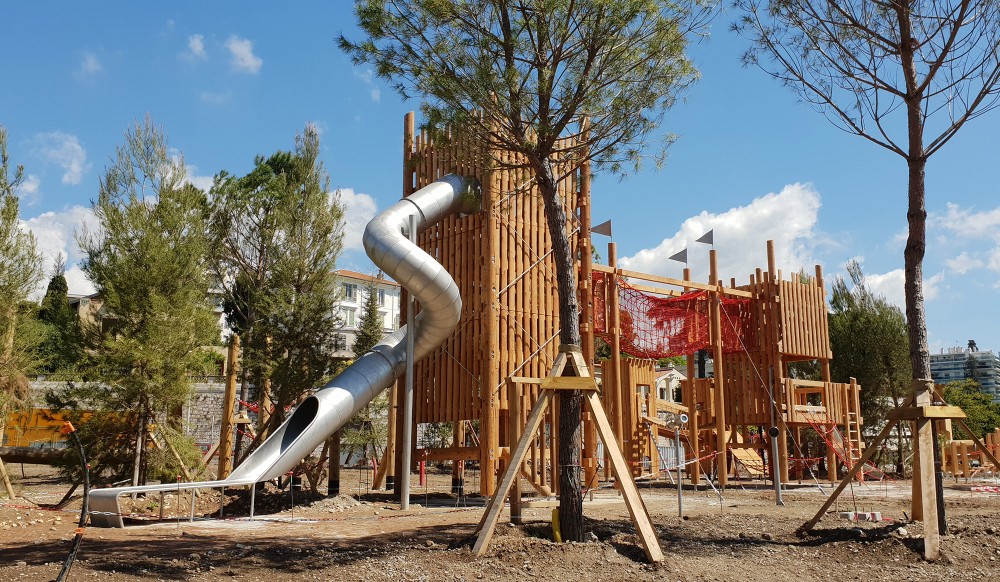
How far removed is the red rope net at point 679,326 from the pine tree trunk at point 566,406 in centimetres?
1202

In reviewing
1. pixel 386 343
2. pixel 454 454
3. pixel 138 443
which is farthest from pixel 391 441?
pixel 138 443

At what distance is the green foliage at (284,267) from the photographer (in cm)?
1566

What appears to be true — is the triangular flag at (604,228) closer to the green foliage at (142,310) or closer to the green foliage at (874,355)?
the green foliage at (142,310)

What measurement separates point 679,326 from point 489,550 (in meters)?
14.4

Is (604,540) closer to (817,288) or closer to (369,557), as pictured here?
(369,557)

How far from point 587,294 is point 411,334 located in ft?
13.1

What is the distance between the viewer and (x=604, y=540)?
26.1ft

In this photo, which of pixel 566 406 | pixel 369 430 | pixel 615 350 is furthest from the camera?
pixel 369 430

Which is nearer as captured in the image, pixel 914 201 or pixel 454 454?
Result: pixel 914 201

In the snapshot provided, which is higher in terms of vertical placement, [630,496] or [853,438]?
[853,438]

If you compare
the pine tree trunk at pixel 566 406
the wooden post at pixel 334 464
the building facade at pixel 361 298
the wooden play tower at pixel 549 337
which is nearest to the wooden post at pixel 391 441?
the wooden play tower at pixel 549 337

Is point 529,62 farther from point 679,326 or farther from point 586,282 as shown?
point 679,326

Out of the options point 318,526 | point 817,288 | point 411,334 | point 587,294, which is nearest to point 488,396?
point 411,334

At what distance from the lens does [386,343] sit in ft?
47.8
